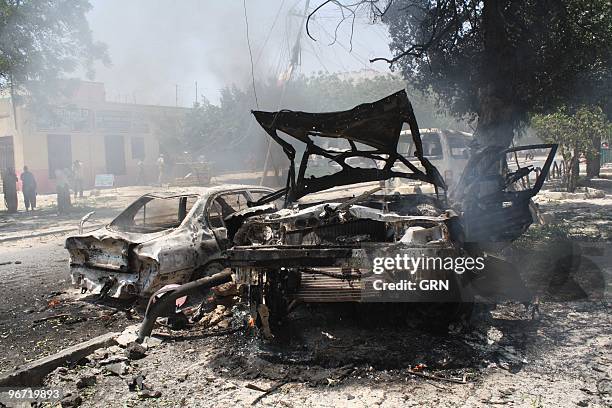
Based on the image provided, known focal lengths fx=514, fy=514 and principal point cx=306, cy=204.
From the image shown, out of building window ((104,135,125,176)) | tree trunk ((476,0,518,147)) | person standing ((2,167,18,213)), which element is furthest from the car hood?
building window ((104,135,125,176))

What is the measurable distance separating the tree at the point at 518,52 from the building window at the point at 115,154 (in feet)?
72.3

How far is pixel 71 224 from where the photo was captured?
14156mm

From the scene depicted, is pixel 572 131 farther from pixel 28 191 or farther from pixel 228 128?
pixel 228 128

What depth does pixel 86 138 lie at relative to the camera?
27328 mm

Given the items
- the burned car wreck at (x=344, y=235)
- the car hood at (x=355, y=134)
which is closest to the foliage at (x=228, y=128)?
the car hood at (x=355, y=134)

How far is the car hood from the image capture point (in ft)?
16.2

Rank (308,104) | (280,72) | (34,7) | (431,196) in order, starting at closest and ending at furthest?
(431,196)
(34,7)
(280,72)
(308,104)

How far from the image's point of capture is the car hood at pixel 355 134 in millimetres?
4926

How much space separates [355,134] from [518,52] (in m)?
5.68

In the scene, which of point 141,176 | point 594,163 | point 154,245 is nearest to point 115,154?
point 141,176

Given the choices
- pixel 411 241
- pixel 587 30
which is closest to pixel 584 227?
pixel 587 30

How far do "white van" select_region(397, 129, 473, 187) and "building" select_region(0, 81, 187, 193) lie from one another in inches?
604

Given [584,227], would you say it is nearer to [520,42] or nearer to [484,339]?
[520,42]

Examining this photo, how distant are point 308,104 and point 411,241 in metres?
29.8
